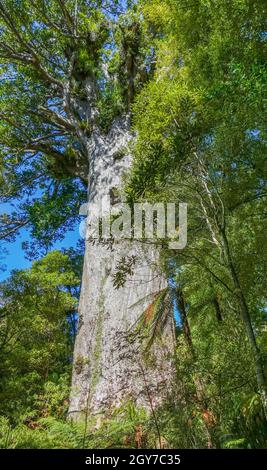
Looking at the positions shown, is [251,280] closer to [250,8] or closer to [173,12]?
[250,8]

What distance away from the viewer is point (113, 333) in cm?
482

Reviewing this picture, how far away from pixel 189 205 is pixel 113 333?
2.16 m

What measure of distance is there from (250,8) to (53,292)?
7.90 metres

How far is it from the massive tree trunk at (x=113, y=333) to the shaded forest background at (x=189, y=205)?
28cm

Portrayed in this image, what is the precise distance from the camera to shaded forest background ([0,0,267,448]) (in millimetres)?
2832

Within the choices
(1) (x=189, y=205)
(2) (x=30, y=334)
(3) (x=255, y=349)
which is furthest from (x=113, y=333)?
(2) (x=30, y=334)

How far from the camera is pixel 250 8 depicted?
4.12m

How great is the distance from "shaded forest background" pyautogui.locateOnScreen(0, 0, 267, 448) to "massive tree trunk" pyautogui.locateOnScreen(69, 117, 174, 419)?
0.28 metres

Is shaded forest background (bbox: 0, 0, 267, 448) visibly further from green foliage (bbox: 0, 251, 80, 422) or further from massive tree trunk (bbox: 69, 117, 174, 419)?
massive tree trunk (bbox: 69, 117, 174, 419)

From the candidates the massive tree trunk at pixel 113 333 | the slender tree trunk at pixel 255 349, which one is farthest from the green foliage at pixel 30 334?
the slender tree trunk at pixel 255 349

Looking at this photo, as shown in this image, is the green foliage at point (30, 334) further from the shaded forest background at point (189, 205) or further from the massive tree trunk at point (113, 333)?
the massive tree trunk at point (113, 333)

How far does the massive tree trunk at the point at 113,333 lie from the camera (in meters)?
4.09

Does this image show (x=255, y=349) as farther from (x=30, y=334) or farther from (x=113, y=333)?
(x=30, y=334)

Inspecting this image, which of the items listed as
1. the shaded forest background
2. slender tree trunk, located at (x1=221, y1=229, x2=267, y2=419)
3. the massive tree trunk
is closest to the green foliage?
the shaded forest background
